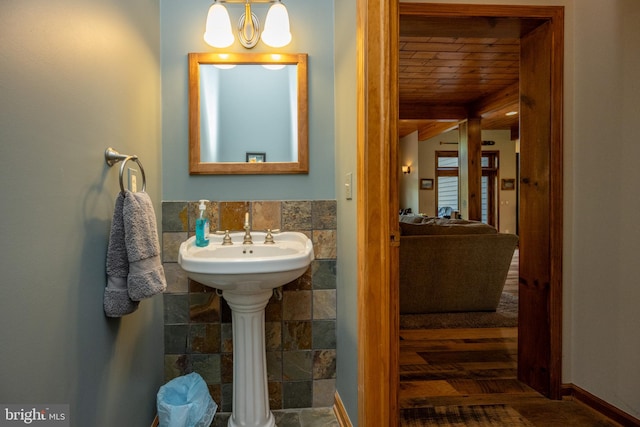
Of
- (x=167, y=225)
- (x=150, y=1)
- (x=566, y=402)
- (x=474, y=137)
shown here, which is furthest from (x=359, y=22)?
(x=474, y=137)

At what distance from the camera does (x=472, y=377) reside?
90.1 inches

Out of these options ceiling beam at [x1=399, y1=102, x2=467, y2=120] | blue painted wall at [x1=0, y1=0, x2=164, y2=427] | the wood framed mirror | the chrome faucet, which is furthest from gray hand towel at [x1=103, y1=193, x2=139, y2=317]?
ceiling beam at [x1=399, y1=102, x2=467, y2=120]

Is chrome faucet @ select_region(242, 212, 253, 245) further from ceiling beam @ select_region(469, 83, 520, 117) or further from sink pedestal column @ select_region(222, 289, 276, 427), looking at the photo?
ceiling beam @ select_region(469, 83, 520, 117)

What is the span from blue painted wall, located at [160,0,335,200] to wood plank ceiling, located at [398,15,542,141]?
500 millimetres

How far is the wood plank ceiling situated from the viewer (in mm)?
2164

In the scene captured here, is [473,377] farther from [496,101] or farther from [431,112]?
[431,112]

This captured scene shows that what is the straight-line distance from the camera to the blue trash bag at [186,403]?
1.69 metres

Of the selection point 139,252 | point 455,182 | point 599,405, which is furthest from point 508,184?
point 139,252

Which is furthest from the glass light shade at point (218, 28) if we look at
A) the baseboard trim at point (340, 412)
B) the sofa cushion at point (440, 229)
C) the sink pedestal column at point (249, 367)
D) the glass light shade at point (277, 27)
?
the sofa cushion at point (440, 229)

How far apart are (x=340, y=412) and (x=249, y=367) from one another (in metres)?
0.52

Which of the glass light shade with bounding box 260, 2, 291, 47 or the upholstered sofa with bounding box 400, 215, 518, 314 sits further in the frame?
the upholstered sofa with bounding box 400, 215, 518, 314

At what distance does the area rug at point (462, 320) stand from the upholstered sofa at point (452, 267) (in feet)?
0.22

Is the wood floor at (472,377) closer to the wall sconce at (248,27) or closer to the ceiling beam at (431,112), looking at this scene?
the wall sconce at (248,27)

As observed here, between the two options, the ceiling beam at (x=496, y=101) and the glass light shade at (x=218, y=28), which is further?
the ceiling beam at (x=496, y=101)
